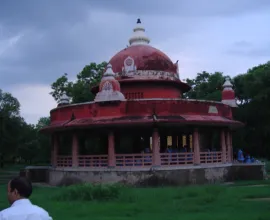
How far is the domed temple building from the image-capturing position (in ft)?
64.6

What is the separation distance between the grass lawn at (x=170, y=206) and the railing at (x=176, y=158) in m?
4.85

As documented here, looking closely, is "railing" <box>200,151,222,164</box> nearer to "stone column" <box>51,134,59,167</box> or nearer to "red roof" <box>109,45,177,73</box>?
"red roof" <box>109,45,177,73</box>

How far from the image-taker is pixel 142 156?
66.6 ft

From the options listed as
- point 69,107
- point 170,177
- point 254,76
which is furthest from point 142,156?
point 254,76

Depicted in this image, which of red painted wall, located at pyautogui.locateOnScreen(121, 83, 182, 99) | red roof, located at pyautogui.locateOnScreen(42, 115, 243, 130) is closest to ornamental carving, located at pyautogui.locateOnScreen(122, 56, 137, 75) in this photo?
red painted wall, located at pyautogui.locateOnScreen(121, 83, 182, 99)

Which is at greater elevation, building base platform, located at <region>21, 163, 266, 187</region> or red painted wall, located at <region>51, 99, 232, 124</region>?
red painted wall, located at <region>51, 99, 232, 124</region>

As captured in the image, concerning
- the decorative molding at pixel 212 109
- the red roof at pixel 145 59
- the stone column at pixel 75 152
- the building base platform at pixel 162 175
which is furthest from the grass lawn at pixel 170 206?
the red roof at pixel 145 59

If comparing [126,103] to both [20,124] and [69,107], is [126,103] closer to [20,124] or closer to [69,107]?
[69,107]

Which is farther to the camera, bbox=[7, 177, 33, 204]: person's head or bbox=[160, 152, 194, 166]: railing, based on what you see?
bbox=[160, 152, 194, 166]: railing

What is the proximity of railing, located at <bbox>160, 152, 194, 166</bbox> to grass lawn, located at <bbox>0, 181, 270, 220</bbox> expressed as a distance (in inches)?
191

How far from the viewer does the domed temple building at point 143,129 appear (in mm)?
19703

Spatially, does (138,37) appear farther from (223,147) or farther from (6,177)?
(6,177)

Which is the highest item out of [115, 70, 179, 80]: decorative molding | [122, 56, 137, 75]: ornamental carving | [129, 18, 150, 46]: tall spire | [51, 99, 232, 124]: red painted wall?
[129, 18, 150, 46]: tall spire

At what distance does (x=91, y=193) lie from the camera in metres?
13.8
